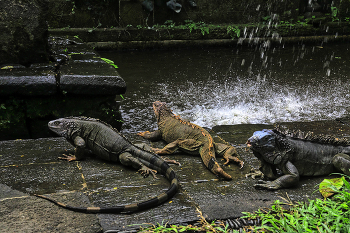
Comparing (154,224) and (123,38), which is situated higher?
(123,38)

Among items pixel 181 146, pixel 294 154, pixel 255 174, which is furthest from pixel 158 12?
pixel 294 154

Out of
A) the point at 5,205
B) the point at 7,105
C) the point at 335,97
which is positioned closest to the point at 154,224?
the point at 5,205

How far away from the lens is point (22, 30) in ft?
16.2

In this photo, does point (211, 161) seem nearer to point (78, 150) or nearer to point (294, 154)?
point (294, 154)

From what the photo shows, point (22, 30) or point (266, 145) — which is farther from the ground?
point (22, 30)

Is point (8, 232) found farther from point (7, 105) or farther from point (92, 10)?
point (92, 10)

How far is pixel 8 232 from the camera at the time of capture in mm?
2604

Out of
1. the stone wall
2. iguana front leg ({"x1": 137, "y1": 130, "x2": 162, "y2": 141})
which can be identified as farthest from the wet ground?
the stone wall

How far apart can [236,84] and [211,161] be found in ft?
15.8

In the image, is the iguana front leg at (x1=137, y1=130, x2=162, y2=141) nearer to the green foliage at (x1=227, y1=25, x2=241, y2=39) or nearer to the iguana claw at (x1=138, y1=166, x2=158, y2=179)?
the iguana claw at (x1=138, y1=166, x2=158, y2=179)

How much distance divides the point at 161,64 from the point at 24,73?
5744mm

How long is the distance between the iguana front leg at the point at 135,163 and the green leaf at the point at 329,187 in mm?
1747

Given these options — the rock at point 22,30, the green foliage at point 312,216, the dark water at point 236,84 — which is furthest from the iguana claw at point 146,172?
the rock at point 22,30

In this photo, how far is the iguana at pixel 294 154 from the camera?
11.1 ft
